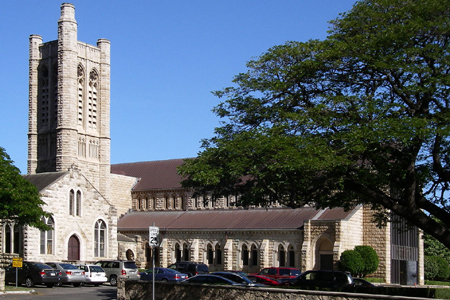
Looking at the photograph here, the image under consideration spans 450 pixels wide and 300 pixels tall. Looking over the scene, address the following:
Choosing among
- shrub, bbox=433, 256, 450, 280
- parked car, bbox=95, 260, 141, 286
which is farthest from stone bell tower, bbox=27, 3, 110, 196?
shrub, bbox=433, 256, 450, 280

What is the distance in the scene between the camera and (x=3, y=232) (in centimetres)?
4791

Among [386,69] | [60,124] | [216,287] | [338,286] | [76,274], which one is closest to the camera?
[386,69]

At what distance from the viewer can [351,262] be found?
4862cm

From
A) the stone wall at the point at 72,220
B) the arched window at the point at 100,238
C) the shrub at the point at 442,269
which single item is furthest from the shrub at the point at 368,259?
the arched window at the point at 100,238

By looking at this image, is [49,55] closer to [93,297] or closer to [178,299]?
[93,297]

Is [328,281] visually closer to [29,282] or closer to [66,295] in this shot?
[66,295]

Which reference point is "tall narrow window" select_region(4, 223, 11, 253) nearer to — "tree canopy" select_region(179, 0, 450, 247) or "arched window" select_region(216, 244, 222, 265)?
"arched window" select_region(216, 244, 222, 265)

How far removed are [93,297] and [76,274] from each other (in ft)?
23.5

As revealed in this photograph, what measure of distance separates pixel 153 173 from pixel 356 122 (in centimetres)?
5201

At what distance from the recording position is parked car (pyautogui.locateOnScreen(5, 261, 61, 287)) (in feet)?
117

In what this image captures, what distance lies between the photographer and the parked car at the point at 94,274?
38344mm

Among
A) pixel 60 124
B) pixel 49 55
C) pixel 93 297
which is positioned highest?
pixel 49 55

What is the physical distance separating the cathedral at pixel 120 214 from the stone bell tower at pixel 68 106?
0.35ft

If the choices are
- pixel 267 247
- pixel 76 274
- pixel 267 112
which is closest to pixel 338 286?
pixel 267 112
